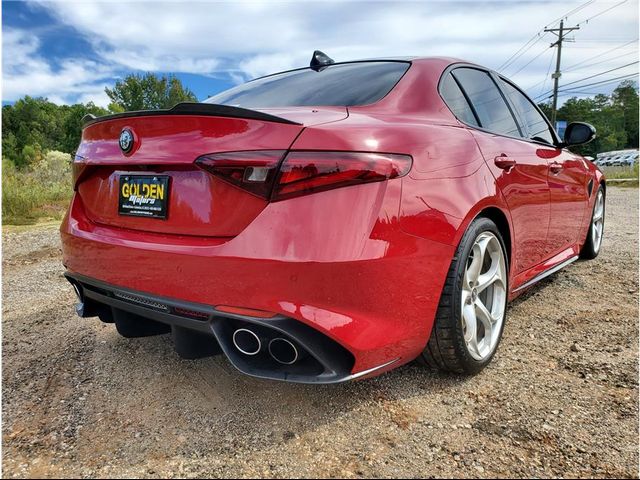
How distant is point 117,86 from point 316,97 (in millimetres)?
59658

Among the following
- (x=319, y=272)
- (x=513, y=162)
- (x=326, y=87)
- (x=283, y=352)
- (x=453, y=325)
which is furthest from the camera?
(x=513, y=162)

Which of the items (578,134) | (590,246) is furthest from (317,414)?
(590,246)

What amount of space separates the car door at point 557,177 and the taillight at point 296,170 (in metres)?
1.85

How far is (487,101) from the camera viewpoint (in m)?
2.80

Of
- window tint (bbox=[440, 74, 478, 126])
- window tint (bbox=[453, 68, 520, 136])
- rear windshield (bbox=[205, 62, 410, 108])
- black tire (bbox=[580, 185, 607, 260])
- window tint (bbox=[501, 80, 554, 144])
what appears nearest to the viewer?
rear windshield (bbox=[205, 62, 410, 108])

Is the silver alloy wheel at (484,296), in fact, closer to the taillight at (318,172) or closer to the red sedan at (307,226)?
the red sedan at (307,226)

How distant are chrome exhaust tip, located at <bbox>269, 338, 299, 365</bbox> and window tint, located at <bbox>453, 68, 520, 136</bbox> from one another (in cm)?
164

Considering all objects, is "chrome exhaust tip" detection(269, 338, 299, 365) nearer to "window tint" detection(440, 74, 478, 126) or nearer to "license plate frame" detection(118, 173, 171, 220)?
"license plate frame" detection(118, 173, 171, 220)

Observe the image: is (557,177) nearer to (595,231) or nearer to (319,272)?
(595,231)

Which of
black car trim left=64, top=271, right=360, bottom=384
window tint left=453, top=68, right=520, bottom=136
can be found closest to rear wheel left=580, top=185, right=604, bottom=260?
window tint left=453, top=68, right=520, bottom=136

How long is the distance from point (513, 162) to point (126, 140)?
6.20 feet

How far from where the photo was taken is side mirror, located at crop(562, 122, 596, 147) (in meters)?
3.48

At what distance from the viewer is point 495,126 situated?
8.95 feet

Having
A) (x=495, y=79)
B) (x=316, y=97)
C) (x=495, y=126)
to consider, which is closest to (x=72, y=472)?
(x=316, y=97)
